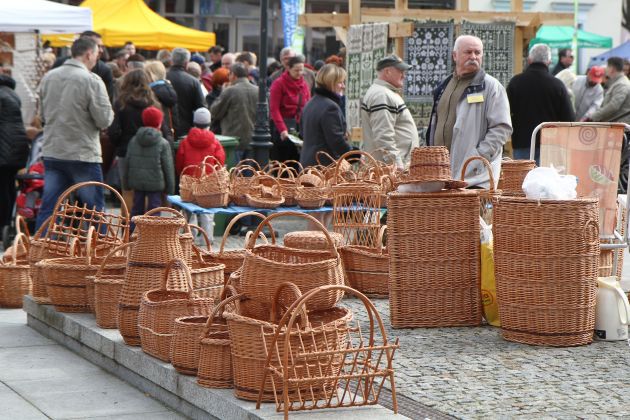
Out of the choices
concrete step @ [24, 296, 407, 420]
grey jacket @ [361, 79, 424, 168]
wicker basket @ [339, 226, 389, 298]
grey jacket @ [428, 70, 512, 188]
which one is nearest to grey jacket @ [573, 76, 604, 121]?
grey jacket @ [361, 79, 424, 168]

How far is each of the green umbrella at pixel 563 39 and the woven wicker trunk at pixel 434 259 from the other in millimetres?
23667

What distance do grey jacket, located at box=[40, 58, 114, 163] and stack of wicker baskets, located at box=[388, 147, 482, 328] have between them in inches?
160

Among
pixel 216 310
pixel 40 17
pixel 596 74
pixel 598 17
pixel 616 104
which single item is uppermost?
pixel 598 17

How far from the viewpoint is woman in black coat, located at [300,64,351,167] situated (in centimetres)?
1238

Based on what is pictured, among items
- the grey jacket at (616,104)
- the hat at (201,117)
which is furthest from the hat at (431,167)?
the grey jacket at (616,104)

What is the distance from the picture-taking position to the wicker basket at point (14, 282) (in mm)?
9078

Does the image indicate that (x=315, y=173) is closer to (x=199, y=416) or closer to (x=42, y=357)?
(x=42, y=357)

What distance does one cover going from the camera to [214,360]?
591cm

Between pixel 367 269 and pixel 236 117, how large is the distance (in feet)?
22.3

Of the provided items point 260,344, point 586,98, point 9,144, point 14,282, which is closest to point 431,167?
point 260,344

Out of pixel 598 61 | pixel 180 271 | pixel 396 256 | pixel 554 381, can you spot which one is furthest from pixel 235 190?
pixel 598 61

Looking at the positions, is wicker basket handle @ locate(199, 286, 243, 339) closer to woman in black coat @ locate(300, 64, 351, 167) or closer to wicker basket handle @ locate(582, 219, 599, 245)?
wicker basket handle @ locate(582, 219, 599, 245)

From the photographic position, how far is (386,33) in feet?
45.8

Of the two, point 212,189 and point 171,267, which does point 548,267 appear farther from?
point 212,189
